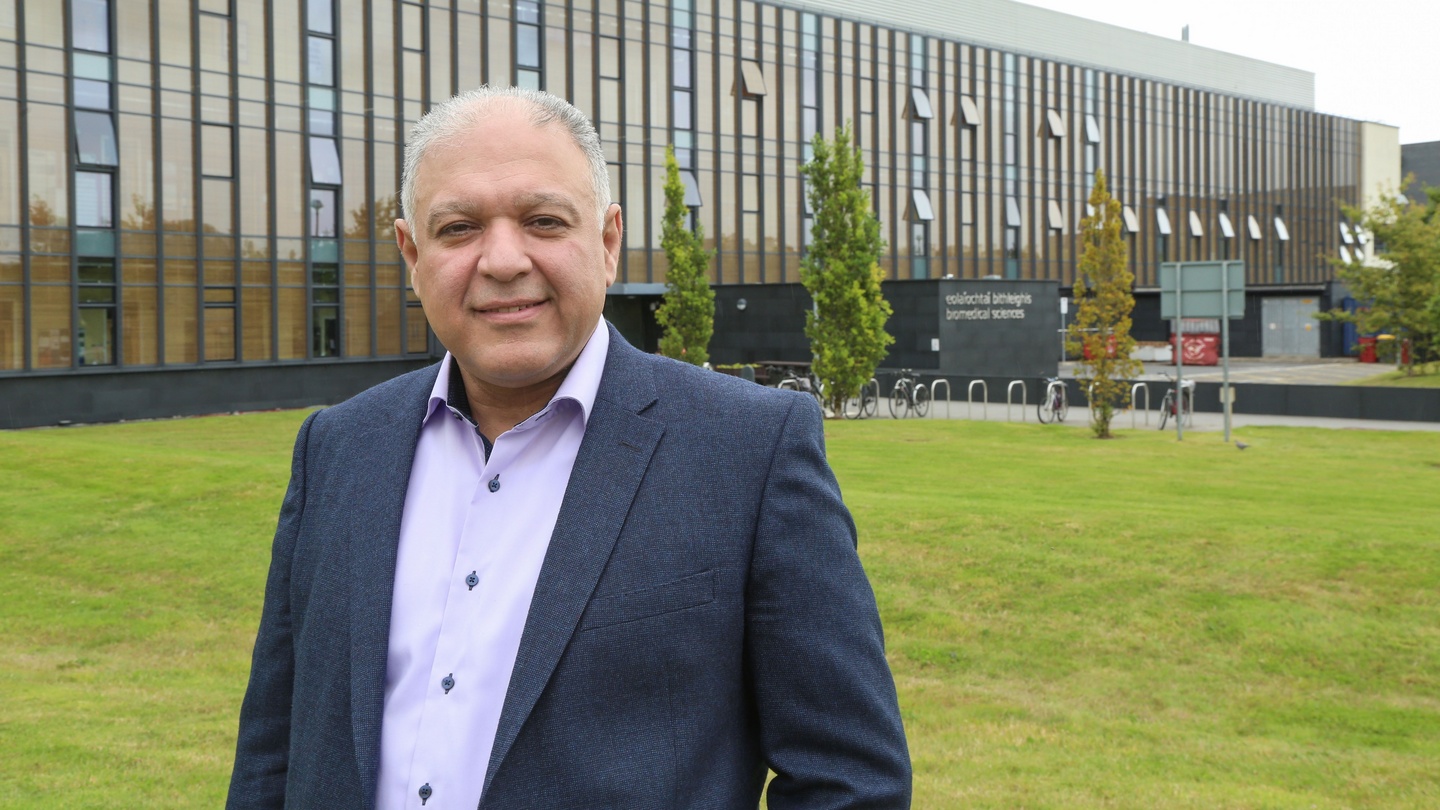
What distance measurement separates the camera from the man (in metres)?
2.14

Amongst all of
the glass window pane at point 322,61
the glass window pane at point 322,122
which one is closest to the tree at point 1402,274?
the glass window pane at point 322,122

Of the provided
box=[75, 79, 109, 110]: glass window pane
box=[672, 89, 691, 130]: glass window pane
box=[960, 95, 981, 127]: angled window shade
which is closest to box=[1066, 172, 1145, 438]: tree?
box=[75, 79, 109, 110]: glass window pane

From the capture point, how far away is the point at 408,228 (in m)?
2.58

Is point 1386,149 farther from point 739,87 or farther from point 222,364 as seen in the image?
point 222,364

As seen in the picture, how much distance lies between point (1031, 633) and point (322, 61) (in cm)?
3213

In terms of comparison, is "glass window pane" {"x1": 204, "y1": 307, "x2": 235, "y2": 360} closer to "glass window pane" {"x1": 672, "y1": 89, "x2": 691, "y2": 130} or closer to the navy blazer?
"glass window pane" {"x1": 672, "y1": 89, "x2": 691, "y2": 130}

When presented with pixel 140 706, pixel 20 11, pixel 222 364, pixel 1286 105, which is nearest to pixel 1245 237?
pixel 1286 105

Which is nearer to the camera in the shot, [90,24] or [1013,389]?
[90,24]

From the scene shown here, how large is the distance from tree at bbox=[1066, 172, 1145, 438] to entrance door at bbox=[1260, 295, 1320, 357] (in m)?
33.1

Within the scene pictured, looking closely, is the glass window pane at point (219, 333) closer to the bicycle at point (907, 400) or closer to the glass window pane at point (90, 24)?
the glass window pane at point (90, 24)

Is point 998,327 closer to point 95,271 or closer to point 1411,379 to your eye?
point 1411,379

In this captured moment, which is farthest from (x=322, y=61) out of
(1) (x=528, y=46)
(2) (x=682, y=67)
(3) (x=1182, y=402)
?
(3) (x=1182, y=402)

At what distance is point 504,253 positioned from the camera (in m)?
2.31

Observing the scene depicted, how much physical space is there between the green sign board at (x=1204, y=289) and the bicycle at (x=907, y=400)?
904 centimetres
